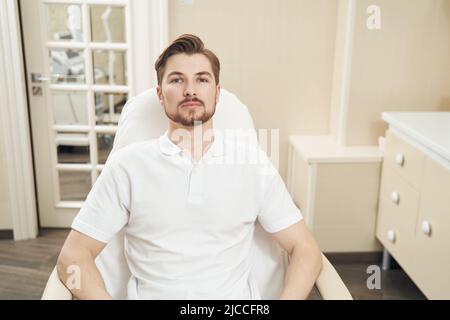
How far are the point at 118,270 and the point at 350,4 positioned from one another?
1.68 meters

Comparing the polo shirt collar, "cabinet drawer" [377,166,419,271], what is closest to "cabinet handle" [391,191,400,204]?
"cabinet drawer" [377,166,419,271]

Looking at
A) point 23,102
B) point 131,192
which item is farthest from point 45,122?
point 131,192

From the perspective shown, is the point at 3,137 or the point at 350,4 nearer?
the point at 350,4

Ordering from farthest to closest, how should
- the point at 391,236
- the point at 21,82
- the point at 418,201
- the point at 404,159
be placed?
the point at 21,82 < the point at 391,236 < the point at 404,159 < the point at 418,201

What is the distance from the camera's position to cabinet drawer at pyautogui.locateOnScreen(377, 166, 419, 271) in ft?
7.63

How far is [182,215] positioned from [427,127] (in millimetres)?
1259

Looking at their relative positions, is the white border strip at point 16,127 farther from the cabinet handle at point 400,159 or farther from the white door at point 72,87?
the cabinet handle at point 400,159

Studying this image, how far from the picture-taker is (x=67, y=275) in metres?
Answer: 1.43

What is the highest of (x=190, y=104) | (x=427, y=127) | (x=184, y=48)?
(x=184, y=48)

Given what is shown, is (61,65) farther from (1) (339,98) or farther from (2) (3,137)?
(1) (339,98)

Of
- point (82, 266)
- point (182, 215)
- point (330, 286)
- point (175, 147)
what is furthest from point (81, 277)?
point (330, 286)

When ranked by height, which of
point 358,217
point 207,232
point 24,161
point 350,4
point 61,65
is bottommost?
point 358,217

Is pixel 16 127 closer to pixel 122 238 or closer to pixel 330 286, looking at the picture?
pixel 122 238

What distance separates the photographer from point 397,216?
8.05 feet
